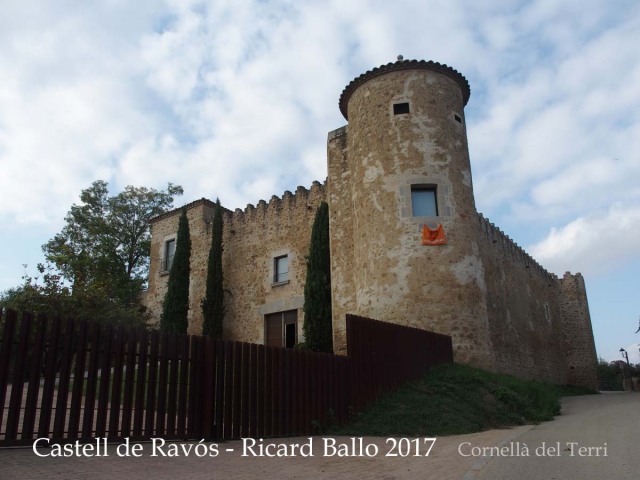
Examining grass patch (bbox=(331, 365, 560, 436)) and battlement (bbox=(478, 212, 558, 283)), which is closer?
grass patch (bbox=(331, 365, 560, 436))

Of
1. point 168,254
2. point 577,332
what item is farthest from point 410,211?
point 577,332

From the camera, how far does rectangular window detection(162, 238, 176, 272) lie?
24.7 m

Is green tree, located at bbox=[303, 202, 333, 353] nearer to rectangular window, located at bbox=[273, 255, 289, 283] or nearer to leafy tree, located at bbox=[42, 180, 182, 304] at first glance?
rectangular window, located at bbox=[273, 255, 289, 283]

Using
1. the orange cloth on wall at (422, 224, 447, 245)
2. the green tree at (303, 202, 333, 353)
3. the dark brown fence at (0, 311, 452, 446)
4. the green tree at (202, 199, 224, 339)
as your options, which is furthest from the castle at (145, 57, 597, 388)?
the dark brown fence at (0, 311, 452, 446)

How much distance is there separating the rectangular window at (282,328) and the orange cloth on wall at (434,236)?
678 centimetres

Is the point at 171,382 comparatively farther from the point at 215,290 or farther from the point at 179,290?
the point at 179,290

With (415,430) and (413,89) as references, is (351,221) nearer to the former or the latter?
(413,89)

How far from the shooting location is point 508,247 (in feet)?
78.3

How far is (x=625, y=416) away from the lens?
446 inches

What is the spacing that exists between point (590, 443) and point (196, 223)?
1969 centimetres

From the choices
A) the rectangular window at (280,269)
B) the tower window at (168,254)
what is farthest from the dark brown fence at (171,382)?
the tower window at (168,254)

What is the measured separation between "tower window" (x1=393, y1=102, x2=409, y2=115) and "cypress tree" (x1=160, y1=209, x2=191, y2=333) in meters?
11.1

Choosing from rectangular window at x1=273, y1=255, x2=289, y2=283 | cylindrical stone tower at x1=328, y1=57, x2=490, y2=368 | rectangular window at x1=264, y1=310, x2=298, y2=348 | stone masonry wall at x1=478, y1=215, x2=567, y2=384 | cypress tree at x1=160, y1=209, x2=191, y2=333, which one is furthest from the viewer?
cypress tree at x1=160, y1=209, x2=191, y2=333

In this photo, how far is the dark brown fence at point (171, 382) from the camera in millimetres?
6125
